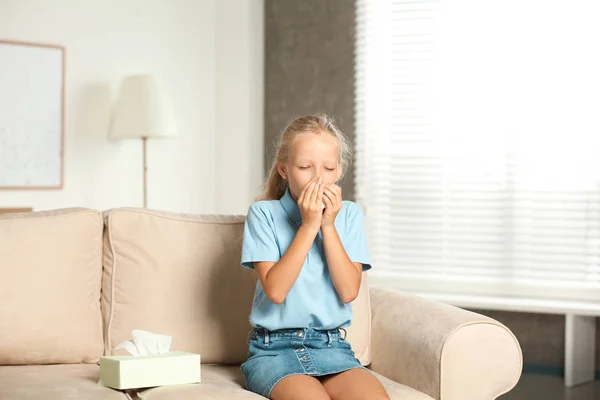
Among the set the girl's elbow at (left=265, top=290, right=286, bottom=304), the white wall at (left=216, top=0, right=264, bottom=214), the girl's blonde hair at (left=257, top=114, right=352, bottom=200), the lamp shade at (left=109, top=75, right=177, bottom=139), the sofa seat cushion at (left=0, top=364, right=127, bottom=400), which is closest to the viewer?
the sofa seat cushion at (left=0, top=364, right=127, bottom=400)

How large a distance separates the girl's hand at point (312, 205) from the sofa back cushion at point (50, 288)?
0.67m

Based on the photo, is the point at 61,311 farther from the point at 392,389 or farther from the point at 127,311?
the point at 392,389

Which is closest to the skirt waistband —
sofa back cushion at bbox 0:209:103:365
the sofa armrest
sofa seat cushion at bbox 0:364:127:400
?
the sofa armrest

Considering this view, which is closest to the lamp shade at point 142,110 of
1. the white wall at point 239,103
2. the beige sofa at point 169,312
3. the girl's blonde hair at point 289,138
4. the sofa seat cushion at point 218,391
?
the white wall at point 239,103

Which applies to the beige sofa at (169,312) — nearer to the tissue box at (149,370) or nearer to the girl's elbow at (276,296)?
the tissue box at (149,370)

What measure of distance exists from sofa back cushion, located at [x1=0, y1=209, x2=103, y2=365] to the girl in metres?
0.49

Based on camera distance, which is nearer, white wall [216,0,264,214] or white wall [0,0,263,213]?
white wall [0,0,263,213]

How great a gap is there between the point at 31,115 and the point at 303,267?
2.31 meters

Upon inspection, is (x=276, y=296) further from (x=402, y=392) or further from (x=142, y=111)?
(x=142, y=111)

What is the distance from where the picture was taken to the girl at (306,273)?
2.04 metres

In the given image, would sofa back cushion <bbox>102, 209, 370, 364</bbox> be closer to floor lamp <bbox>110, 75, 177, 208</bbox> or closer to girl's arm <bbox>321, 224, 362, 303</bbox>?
girl's arm <bbox>321, 224, 362, 303</bbox>

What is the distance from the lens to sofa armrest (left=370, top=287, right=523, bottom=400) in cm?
207

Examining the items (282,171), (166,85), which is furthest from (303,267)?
(166,85)

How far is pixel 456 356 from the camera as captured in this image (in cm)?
207
